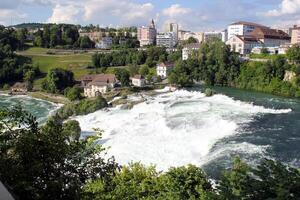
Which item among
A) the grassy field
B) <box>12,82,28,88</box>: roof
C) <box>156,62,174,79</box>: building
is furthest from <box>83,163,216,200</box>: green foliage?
the grassy field

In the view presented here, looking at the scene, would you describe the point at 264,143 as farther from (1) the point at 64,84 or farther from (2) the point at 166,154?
(1) the point at 64,84

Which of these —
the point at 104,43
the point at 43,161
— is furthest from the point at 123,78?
the point at 104,43

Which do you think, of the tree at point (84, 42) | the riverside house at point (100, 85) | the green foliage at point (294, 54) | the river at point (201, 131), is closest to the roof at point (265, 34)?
the green foliage at point (294, 54)

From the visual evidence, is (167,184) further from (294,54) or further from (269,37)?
(269,37)

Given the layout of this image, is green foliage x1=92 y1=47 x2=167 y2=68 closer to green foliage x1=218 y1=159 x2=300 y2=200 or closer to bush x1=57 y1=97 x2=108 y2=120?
bush x1=57 y1=97 x2=108 y2=120

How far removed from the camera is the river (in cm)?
2073

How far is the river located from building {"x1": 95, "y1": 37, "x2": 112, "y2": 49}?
54863 mm

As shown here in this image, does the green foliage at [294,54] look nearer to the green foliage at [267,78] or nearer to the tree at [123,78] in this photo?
the green foliage at [267,78]

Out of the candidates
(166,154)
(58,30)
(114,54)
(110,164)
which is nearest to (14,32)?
(58,30)

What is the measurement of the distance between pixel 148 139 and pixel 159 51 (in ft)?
146

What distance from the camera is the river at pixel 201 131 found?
20.7m

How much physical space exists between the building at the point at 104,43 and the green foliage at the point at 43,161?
3413 inches

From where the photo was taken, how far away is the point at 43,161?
5590 millimetres

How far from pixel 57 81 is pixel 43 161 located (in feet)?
154
